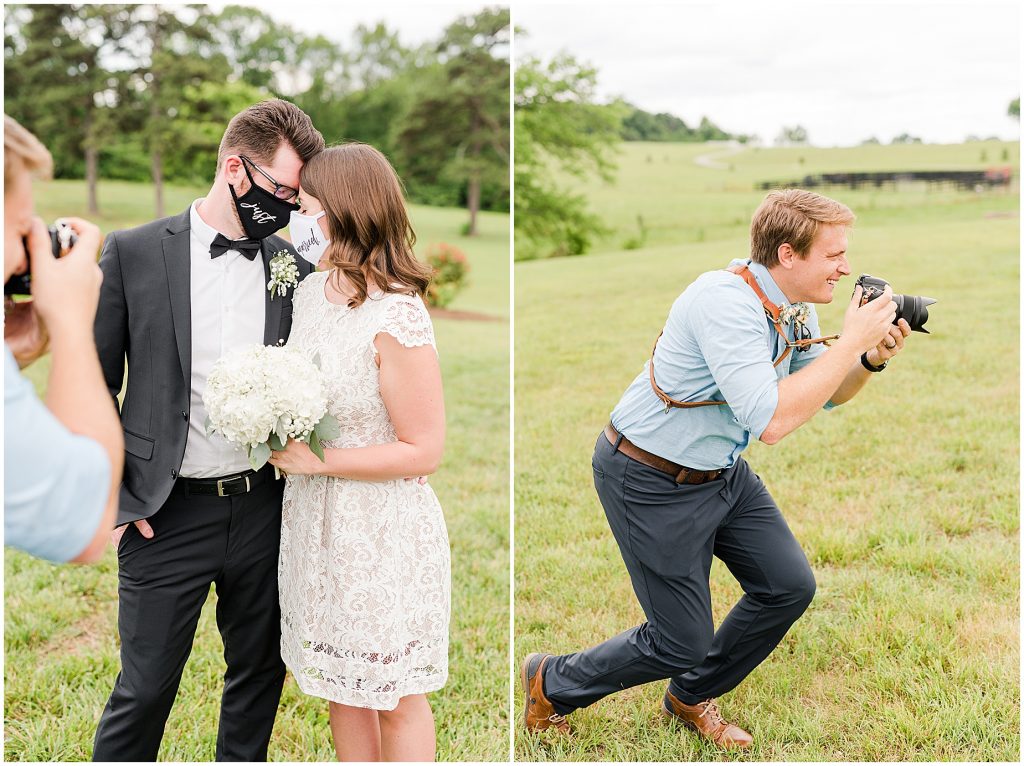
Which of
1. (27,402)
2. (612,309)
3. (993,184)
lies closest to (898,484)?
(27,402)

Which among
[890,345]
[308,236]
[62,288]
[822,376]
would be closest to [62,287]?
[62,288]

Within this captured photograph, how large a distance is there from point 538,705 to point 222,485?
1.64m

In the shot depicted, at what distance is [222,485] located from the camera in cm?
297

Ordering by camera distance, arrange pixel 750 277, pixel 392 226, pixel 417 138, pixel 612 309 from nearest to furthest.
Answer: pixel 392 226, pixel 750 277, pixel 612 309, pixel 417 138

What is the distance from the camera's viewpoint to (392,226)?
281 centimetres

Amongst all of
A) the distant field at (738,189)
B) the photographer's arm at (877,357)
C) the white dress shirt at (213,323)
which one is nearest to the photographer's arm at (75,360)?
the white dress shirt at (213,323)

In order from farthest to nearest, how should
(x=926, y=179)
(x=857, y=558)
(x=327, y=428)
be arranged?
(x=926, y=179) < (x=857, y=558) < (x=327, y=428)

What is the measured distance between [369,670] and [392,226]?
1.38m

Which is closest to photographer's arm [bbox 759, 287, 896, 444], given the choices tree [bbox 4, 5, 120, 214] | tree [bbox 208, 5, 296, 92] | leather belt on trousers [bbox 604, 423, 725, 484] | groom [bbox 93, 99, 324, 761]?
leather belt on trousers [bbox 604, 423, 725, 484]

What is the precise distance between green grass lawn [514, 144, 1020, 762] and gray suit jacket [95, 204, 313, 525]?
6.25 feet

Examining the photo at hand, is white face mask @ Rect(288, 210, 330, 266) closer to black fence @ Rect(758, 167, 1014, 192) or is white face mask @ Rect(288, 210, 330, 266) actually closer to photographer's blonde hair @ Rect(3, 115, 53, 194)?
photographer's blonde hair @ Rect(3, 115, 53, 194)

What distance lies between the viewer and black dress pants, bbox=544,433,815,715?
3338 mm

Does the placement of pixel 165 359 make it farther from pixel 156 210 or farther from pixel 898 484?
pixel 156 210

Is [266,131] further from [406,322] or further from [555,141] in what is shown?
[555,141]
